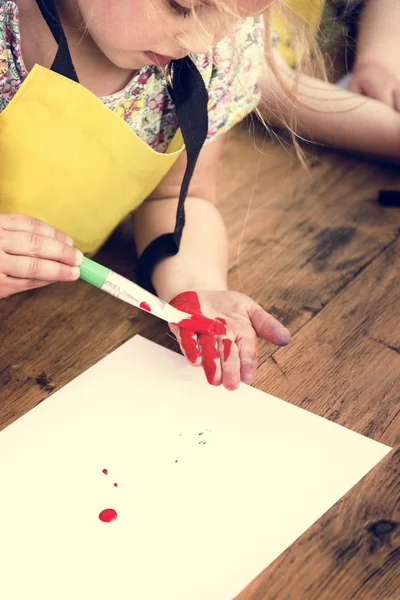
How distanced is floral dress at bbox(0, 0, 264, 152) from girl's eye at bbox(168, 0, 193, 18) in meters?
0.15

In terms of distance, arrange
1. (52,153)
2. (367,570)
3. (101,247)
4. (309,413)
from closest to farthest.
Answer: (367,570), (309,413), (52,153), (101,247)

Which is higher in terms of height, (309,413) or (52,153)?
(52,153)

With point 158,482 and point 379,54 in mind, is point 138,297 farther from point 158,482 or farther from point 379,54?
point 379,54

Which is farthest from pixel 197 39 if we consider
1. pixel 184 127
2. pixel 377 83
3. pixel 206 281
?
pixel 377 83

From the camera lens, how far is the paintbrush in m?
0.69

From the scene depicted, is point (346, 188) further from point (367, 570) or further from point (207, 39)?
point (367, 570)

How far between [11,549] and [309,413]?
0.85 ft

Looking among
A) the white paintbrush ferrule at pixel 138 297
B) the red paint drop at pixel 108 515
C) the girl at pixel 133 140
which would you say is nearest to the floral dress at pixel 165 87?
the girl at pixel 133 140

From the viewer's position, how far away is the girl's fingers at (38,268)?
680 millimetres

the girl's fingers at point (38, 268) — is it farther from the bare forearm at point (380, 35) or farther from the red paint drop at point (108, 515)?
the bare forearm at point (380, 35)

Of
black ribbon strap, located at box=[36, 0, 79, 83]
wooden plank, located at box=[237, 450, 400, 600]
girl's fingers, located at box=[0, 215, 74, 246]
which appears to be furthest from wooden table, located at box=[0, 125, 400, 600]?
black ribbon strap, located at box=[36, 0, 79, 83]

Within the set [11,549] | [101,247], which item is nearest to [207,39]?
[101,247]

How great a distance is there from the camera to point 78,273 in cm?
69

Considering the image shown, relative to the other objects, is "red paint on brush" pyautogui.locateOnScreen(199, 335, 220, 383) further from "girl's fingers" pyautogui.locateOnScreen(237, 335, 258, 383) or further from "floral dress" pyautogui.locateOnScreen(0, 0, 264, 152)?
"floral dress" pyautogui.locateOnScreen(0, 0, 264, 152)
